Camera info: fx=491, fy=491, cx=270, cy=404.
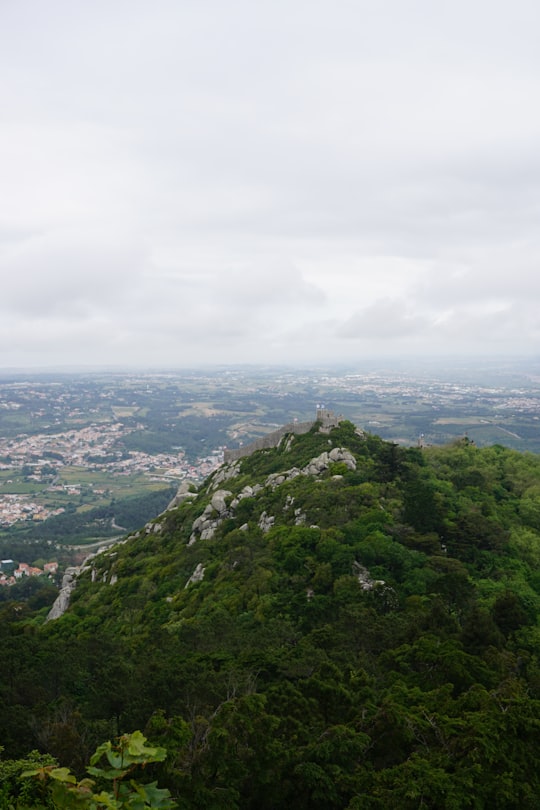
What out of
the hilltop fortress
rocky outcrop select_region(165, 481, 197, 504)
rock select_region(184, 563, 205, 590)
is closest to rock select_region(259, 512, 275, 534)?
rock select_region(184, 563, 205, 590)

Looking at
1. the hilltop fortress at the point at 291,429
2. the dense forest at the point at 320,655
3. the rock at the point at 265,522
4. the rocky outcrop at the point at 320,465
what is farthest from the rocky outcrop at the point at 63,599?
the hilltop fortress at the point at 291,429

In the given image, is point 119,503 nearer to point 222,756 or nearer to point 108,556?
point 108,556

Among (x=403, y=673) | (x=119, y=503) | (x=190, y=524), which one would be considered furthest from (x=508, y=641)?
(x=119, y=503)

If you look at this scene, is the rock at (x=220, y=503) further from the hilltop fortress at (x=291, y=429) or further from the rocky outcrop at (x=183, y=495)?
the rocky outcrop at (x=183, y=495)

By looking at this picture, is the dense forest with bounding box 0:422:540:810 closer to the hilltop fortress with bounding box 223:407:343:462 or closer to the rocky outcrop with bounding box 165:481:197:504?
the hilltop fortress with bounding box 223:407:343:462

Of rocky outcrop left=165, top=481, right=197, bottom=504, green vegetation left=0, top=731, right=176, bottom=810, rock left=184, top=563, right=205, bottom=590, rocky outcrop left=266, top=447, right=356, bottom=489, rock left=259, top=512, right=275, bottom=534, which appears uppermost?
green vegetation left=0, top=731, right=176, bottom=810

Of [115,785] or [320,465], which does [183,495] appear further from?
[115,785]

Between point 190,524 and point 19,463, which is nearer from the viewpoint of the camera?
point 190,524
